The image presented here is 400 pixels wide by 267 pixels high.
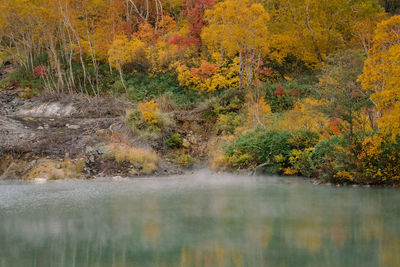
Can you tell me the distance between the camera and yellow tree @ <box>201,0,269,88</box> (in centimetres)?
2508

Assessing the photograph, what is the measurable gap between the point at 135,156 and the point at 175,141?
3085mm

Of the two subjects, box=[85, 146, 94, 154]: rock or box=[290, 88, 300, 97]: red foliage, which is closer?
box=[85, 146, 94, 154]: rock

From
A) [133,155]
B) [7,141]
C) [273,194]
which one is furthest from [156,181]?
[7,141]

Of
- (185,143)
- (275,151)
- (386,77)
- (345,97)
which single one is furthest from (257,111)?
(386,77)

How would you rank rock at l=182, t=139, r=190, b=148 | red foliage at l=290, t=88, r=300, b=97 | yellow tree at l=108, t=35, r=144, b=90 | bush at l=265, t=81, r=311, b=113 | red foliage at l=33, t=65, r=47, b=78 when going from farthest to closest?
red foliage at l=33, t=65, r=47, b=78, yellow tree at l=108, t=35, r=144, b=90, red foliage at l=290, t=88, r=300, b=97, bush at l=265, t=81, r=311, b=113, rock at l=182, t=139, r=190, b=148

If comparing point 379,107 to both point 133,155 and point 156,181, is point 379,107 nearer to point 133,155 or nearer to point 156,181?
point 156,181

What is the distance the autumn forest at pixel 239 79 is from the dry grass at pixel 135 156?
56 mm

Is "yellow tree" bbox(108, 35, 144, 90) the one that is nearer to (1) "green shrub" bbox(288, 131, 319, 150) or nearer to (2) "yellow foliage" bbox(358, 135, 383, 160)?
(1) "green shrub" bbox(288, 131, 319, 150)

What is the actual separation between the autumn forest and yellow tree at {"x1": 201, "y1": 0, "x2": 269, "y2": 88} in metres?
0.07

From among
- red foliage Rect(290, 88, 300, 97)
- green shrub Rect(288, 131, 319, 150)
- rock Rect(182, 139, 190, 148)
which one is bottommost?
rock Rect(182, 139, 190, 148)

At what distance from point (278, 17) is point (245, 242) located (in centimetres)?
2509

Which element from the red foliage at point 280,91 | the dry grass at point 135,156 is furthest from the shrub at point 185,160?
the red foliage at point 280,91

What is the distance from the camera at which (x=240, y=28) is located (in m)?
25.4

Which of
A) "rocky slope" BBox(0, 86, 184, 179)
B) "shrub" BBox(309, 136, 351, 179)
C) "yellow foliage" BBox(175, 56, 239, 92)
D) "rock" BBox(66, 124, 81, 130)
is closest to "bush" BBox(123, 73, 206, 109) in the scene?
"yellow foliage" BBox(175, 56, 239, 92)
